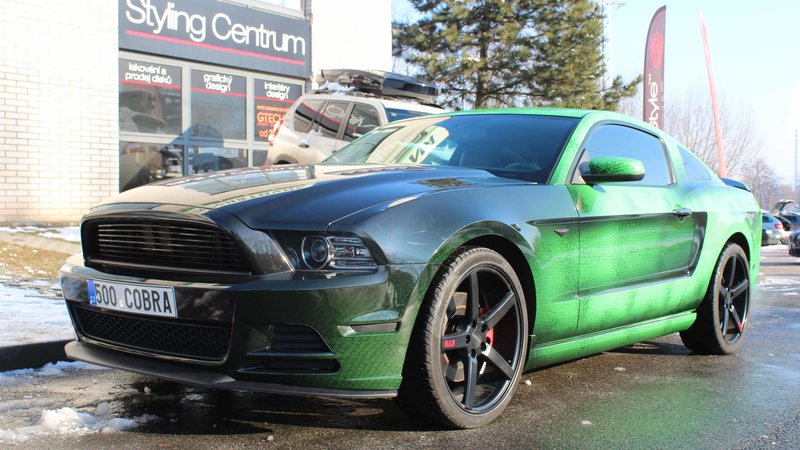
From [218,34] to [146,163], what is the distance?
7.79 feet

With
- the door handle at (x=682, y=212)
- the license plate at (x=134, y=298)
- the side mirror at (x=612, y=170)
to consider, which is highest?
the side mirror at (x=612, y=170)

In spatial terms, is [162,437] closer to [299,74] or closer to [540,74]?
[299,74]

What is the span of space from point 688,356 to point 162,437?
3.61 meters

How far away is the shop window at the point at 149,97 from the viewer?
11.7 metres

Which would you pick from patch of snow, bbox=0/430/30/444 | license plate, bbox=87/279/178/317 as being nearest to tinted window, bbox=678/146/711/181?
license plate, bbox=87/279/178/317

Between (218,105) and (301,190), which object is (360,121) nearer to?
(218,105)

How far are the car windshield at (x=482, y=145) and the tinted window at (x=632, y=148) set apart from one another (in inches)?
7.1

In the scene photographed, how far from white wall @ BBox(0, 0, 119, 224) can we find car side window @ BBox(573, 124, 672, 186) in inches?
318

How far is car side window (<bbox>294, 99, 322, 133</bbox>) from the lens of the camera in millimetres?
11219

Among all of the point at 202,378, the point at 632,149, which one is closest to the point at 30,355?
the point at 202,378

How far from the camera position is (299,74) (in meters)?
13.9

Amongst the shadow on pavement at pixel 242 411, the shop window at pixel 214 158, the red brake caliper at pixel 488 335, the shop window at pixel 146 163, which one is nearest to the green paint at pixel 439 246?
the red brake caliper at pixel 488 335

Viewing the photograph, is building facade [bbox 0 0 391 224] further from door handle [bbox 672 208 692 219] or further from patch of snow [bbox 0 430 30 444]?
door handle [bbox 672 208 692 219]

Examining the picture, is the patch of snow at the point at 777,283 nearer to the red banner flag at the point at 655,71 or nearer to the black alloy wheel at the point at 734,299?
the black alloy wheel at the point at 734,299
